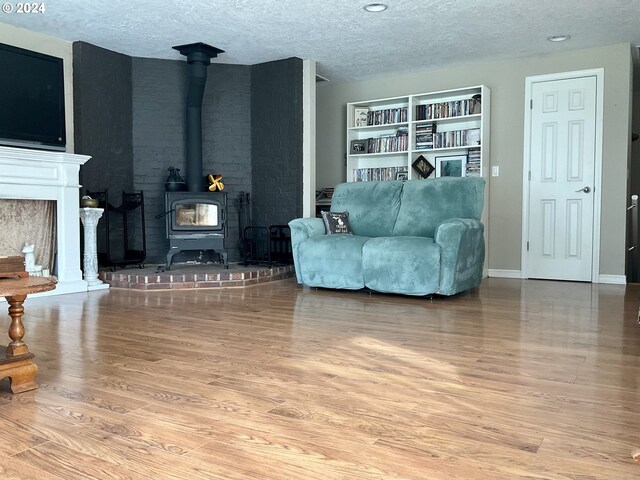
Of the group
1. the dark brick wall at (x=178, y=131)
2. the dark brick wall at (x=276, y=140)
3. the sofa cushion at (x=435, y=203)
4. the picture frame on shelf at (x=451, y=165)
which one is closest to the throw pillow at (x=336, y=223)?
the sofa cushion at (x=435, y=203)

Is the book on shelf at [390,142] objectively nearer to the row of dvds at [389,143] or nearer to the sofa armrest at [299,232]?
the row of dvds at [389,143]

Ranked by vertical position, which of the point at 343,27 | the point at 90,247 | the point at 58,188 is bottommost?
the point at 90,247

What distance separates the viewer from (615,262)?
560 centimetres

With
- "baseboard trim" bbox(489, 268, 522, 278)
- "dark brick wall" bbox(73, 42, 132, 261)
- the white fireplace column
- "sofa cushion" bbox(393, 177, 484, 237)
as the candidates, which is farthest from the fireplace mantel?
"baseboard trim" bbox(489, 268, 522, 278)

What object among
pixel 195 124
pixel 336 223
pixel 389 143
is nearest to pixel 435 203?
pixel 336 223

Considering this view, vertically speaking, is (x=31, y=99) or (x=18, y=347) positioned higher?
(x=31, y=99)

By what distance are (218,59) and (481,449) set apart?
546 centimetres

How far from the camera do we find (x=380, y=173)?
6824mm

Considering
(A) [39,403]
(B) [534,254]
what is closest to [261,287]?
(B) [534,254]

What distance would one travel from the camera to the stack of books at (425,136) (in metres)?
A: 6.39

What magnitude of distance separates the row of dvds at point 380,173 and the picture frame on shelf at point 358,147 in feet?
0.72

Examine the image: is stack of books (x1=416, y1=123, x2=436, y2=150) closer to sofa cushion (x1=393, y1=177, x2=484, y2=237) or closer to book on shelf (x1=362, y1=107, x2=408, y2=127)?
book on shelf (x1=362, y1=107, x2=408, y2=127)

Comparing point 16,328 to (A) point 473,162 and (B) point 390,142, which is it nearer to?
(A) point 473,162

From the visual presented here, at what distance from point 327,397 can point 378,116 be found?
5.20 metres
